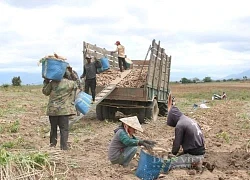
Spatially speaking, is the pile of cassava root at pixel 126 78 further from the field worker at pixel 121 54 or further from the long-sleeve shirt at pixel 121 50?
the long-sleeve shirt at pixel 121 50

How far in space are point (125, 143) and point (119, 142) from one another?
0.75 feet

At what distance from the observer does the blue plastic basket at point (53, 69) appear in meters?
7.20

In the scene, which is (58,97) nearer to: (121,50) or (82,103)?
(82,103)

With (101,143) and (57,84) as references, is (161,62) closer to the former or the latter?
(101,143)

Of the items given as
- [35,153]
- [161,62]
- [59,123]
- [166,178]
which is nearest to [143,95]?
[161,62]

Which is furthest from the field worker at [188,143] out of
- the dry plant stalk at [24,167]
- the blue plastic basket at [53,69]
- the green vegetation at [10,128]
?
the green vegetation at [10,128]

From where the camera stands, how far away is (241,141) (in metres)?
9.35

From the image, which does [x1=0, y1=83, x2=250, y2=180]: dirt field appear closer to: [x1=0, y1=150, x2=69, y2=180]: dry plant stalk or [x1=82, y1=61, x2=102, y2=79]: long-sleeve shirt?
[x1=0, y1=150, x2=69, y2=180]: dry plant stalk

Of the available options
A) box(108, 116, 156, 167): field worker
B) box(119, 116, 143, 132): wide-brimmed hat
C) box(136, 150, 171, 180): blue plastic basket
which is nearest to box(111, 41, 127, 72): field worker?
box(108, 116, 156, 167): field worker

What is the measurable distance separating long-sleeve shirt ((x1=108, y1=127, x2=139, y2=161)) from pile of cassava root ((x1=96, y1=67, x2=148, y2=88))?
18.1ft

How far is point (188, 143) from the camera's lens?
6.47 m

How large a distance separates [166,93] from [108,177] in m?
9.17

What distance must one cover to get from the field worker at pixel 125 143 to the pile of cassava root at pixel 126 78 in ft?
17.9

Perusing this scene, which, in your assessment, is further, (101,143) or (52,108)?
(101,143)
